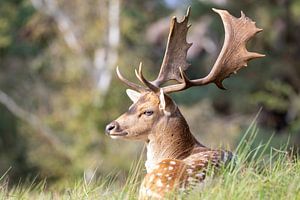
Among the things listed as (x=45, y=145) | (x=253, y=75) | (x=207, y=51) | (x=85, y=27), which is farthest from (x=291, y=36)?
(x=45, y=145)

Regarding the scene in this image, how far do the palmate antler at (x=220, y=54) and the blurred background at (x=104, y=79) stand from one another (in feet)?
61.2

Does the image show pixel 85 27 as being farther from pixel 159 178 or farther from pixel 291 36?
pixel 159 178

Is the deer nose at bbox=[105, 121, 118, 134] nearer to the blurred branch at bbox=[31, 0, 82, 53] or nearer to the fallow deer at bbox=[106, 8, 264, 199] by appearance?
the fallow deer at bbox=[106, 8, 264, 199]

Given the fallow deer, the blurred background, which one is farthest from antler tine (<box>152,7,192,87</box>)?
the blurred background

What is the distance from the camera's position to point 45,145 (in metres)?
30.6

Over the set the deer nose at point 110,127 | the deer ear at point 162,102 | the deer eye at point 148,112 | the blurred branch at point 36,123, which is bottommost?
the blurred branch at point 36,123

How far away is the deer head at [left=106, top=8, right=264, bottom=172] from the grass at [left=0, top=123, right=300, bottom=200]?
35cm

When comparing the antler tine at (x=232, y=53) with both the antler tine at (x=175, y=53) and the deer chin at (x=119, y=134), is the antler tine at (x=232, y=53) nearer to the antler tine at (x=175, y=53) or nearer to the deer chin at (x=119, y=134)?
the antler tine at (x=175, y=53)

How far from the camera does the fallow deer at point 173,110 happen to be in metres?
7.40

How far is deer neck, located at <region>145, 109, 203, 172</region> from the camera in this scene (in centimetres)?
753

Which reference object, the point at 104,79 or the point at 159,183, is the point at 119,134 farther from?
the point at 104,79

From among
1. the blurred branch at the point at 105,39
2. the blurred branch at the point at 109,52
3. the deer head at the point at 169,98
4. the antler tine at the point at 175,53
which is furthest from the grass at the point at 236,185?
the blurred branch at the point at 105,39

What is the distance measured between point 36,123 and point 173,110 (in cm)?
2258

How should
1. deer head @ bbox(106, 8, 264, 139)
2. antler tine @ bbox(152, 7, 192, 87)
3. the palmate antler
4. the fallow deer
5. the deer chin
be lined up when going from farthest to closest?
antler tine @ bbox(152, 7, 192, 87)
the palmate antler
the deer chin
deer head @ bbox(106, 8, 264, 139)
the fallow deer
